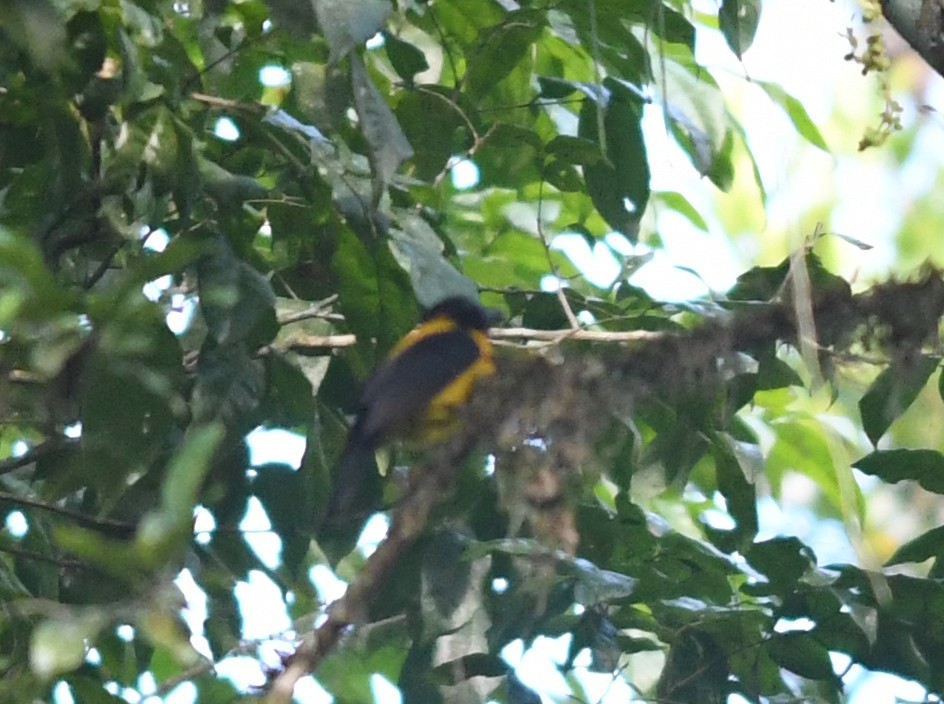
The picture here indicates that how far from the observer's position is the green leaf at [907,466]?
86.4 inches

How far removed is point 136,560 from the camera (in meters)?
0.80

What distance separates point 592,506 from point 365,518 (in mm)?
427

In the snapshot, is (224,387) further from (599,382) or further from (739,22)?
(739,22)

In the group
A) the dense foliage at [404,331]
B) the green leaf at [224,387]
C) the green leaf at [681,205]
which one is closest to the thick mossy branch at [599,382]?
the dense foliage at [404,331]

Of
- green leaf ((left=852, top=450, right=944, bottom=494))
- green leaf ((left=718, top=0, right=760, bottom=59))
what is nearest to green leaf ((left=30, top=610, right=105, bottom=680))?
green leaf ((left=718, top=0, right=760, bottom=59))

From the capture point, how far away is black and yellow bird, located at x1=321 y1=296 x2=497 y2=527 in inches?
115

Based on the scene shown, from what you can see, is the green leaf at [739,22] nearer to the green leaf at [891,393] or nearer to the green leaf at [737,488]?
the green leaf at [891,393]

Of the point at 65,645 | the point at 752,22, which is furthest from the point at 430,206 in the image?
the point at 65,645

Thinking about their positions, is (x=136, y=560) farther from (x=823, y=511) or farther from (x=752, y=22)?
(x=823, y=511)

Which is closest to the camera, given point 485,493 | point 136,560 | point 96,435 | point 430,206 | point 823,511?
point 136,560

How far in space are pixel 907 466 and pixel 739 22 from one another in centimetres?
79

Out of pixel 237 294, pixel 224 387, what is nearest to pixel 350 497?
pixel 224 387

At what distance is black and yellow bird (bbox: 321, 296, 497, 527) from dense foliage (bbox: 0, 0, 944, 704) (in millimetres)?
197

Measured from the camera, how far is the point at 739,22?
81.9 inches
